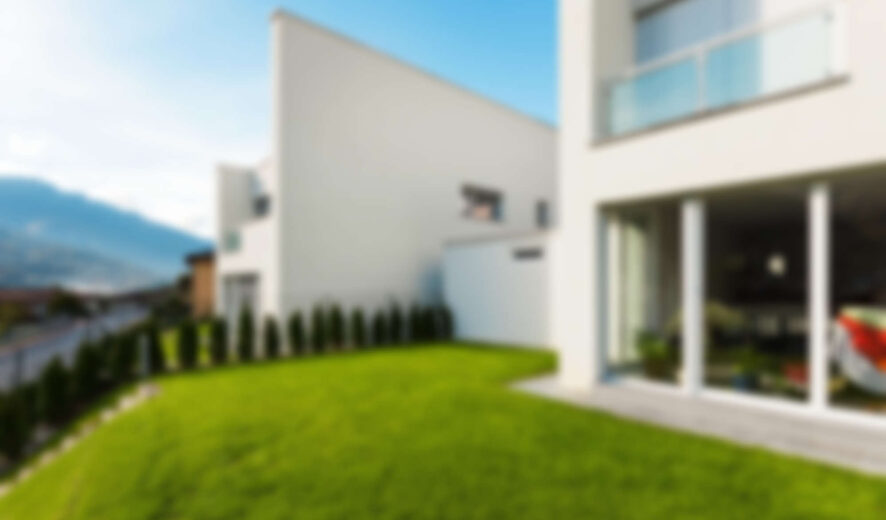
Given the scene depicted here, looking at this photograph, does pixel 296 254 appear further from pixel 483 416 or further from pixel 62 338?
pixel 483 416

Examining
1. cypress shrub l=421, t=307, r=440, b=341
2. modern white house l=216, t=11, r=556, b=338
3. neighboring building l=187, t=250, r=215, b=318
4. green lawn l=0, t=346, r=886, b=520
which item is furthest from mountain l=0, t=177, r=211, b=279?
green lawn l=0, t=346, r=886, b=520

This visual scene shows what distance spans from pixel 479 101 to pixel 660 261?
12004 millimetres

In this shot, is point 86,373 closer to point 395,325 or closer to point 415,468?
point 395,325

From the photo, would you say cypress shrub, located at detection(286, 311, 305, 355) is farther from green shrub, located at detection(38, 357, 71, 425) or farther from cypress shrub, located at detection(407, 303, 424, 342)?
green shrub, located at detection(38, 357, 71, 425)

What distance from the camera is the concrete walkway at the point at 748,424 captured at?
3.49 m

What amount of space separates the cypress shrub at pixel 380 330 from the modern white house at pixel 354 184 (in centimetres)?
65

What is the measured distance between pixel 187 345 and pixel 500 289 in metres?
7.98

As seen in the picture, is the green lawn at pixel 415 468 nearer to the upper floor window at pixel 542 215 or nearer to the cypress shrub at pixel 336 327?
the cypress shrub at pixel 336 327

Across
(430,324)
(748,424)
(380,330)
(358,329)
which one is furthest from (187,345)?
(748,424)

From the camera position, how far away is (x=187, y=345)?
347 inches

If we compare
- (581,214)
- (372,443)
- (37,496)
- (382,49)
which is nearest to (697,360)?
(581,214)

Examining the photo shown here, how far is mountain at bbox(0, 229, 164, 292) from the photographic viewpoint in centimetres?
1459

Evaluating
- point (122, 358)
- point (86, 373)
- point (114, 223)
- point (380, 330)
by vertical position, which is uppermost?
point (114, 223)

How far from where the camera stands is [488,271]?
1165 cm
